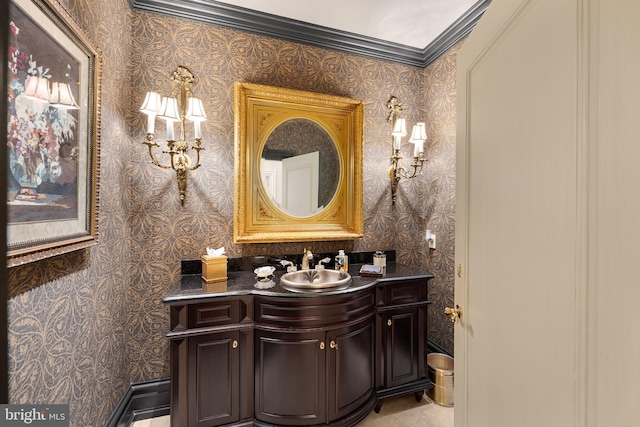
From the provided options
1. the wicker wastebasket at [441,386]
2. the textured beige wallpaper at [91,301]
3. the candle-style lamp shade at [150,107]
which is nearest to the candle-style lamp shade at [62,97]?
the textured beige wallpaper at [91,301]

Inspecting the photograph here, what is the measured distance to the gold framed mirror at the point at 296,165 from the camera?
2021 mm

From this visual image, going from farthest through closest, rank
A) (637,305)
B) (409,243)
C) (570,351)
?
(409,243)
(570,351)
(637,305)

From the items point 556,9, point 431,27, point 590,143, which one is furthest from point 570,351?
point 431,27

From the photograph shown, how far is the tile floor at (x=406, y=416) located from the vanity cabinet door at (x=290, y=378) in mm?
464

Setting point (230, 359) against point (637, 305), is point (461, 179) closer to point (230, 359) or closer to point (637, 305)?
point (637, 305)

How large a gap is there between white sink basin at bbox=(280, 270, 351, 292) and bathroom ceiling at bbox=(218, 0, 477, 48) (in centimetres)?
185

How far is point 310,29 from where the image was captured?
2.14 meters

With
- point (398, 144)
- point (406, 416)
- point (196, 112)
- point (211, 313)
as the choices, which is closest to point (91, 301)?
point (211, 313)

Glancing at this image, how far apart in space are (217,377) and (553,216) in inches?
67.0

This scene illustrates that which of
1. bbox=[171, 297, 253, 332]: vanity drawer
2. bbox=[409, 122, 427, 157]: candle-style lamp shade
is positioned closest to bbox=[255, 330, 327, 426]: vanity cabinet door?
bbox=[171, 297, 253, 332]: vanity drawer

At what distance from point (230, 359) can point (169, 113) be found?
149 cm

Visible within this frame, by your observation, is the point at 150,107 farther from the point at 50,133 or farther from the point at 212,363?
the point at 212,363

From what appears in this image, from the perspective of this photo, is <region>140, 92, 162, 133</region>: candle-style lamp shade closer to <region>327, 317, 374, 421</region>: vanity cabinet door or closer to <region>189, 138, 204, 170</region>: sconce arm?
<region>189, 138, 204, 170</region>: sconce arm

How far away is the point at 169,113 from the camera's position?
5.56ft
